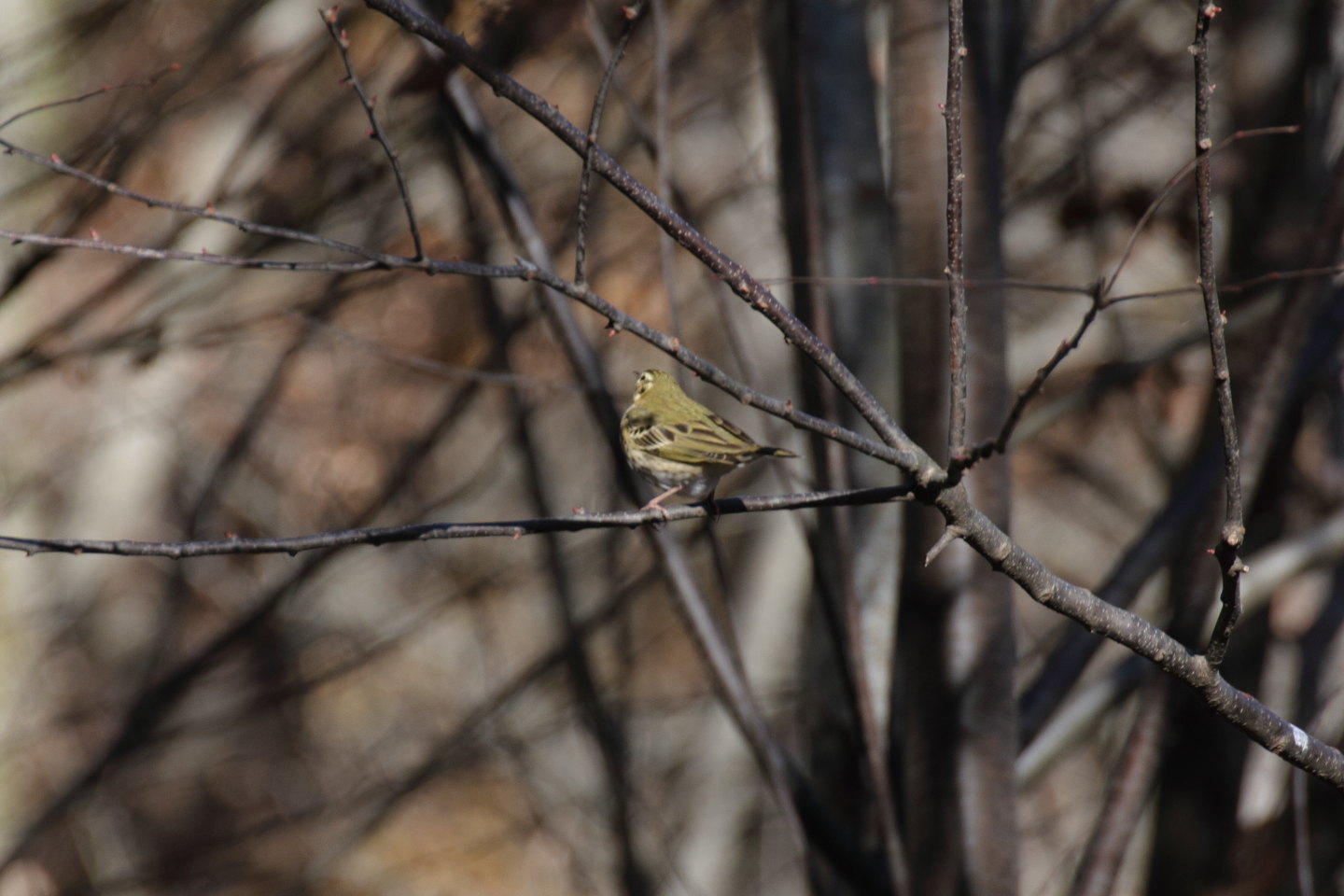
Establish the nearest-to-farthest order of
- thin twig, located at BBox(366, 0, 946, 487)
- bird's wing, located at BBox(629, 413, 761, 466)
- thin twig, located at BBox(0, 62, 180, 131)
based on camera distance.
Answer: thin twig, located at BBox(366, 0, 946, 487) < thin twig, located at BBox(0, 62, 180, 131) < bird's wing, located at BBox(629, 413, 761, 466)

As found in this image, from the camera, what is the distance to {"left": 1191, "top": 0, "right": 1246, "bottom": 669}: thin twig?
1.46 meters

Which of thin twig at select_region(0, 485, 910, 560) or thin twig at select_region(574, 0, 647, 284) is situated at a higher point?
thin twig at select_region(574, 0, 647, 284)

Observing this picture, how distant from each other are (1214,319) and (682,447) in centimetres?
148

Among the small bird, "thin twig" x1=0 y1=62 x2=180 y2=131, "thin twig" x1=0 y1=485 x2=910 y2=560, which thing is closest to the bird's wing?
the small bird

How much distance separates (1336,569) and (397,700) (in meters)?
6.16

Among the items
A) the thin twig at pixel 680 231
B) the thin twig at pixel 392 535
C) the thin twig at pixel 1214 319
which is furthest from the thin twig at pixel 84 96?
the thin twig at pixel 1214 319

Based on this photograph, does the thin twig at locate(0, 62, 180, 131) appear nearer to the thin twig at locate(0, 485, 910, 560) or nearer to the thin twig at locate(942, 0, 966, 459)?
the thin twig at locate(0, 485, 910, 560)

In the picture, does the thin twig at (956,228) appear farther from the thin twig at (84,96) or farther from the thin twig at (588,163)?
the thin twig at (84,96)

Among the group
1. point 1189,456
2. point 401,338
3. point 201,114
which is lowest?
point 1189,456

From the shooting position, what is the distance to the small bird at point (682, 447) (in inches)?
107

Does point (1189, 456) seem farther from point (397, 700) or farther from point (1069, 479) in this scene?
point (397, 700)

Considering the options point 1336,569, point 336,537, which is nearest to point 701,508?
point 336,537

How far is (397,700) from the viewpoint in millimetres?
7734

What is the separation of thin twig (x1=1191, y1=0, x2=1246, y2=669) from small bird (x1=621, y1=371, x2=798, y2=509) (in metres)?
1.10
